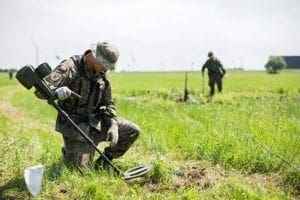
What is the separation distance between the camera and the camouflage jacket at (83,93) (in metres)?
6.02

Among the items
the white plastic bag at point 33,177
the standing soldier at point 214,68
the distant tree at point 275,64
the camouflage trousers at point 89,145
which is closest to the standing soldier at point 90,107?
the camouflage trousers at point 89,145

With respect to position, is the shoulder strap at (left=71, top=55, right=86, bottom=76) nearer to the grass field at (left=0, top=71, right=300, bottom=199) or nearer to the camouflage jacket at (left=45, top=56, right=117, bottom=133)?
the camouflage jacket at (left=45, top=56, right=117, bottom=133)

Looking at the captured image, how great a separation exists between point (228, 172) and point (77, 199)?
221 centimetres

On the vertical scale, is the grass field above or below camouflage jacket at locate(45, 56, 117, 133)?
below

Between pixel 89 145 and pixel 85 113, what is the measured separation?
45 cm

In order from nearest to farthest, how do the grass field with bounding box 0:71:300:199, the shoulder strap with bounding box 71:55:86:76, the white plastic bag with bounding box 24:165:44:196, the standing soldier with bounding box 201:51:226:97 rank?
the white plastic bag with bounding box 24:165:44:196
the grass field with bounding box 0:71:300:199
the shoulder strap with bounding box 71:55:86:76
the standing soldier with bounding box 201:51:226:97

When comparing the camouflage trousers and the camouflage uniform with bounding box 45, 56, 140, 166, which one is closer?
the camouflage uniform with bounding box 45, 56, 140, 166

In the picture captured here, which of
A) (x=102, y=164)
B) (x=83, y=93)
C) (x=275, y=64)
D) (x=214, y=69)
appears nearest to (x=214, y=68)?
(x=214, y=69)

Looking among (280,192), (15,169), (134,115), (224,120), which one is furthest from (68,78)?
(134,115)

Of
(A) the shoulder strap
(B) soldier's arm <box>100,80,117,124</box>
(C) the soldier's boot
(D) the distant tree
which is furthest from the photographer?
(D) the distant tree

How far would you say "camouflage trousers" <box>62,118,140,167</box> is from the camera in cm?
637

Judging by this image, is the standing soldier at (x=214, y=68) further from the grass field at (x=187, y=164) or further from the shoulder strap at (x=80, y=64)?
the shoulder strap at (x=80, y=64)

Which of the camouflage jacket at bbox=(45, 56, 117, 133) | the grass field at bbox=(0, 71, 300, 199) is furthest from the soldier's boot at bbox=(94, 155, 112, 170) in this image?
the camouflage jacket at bbox=(45, 56, 117, 133)

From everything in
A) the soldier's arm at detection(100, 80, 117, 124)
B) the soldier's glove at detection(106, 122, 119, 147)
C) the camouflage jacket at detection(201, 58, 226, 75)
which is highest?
the camouflage jacket at detection(201, 58, 226, 75)
